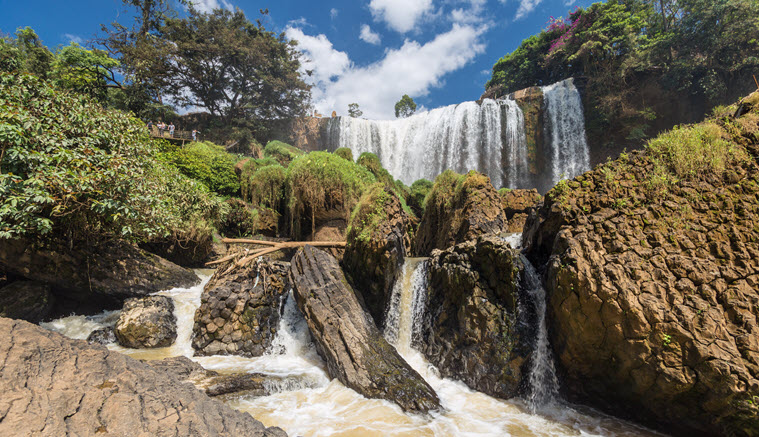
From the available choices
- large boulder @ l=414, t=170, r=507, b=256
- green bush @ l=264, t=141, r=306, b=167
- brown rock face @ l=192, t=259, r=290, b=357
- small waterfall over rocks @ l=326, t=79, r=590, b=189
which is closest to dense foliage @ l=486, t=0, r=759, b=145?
small waterfall over rocks @ l=326, t=79, r=590, b=189

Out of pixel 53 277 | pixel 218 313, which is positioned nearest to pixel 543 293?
pixel 218 313

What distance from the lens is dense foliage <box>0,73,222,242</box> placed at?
5.17m

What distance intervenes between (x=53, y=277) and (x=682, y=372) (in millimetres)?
10777

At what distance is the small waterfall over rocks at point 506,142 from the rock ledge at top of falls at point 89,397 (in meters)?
20.1

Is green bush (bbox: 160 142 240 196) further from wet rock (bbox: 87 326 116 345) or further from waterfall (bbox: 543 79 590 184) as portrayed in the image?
waterfall (bbox: 543 79 590 184)

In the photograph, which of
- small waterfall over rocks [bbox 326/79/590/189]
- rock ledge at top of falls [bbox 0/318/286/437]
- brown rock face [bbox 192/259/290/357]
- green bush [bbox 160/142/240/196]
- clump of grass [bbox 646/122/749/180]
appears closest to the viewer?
rock ledge at top of falls [bbox 0/318/286/437]

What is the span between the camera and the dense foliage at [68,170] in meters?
5.17

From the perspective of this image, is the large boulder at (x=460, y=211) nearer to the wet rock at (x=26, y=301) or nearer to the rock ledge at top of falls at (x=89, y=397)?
the rock ledge at top of falls at (x=89, y=397)

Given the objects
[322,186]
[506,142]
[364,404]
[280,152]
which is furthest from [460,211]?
[280,152]

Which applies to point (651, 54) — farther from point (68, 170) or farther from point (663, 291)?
point (68, 170)

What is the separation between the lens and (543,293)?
16.4 ft

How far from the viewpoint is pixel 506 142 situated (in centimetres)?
2020

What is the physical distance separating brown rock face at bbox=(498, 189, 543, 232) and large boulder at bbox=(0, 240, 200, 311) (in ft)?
37.4

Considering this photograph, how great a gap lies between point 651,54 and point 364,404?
75.8ft
